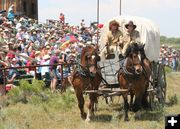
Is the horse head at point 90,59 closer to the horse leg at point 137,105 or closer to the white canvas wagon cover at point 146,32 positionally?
the white canvas wagon cover at point 146,32

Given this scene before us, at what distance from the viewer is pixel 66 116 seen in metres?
9.38

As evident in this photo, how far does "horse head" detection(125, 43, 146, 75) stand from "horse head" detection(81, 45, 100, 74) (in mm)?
672

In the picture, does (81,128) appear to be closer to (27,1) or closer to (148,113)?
(148,113)

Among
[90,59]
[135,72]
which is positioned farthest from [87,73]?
[135,72]

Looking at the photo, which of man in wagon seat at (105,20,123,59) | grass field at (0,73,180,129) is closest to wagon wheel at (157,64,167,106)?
grass field at (0,73,180,129)

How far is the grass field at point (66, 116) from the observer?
26.0 ft

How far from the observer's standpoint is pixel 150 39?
9719 mm

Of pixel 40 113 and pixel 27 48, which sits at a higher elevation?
pixel 27 48

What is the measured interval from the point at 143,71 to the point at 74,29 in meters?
19.1

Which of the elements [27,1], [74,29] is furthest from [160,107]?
[27,1]

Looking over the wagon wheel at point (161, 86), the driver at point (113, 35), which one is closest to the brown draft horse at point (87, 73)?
the driver at point (113, 35)

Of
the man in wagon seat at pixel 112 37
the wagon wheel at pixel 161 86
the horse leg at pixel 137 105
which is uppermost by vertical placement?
the man in wagon seat at pixel 112 37

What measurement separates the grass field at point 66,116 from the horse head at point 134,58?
1.03 m

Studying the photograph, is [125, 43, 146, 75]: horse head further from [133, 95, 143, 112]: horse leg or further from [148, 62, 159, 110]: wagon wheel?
[148, 62, 159, 110]: wagon wheel
